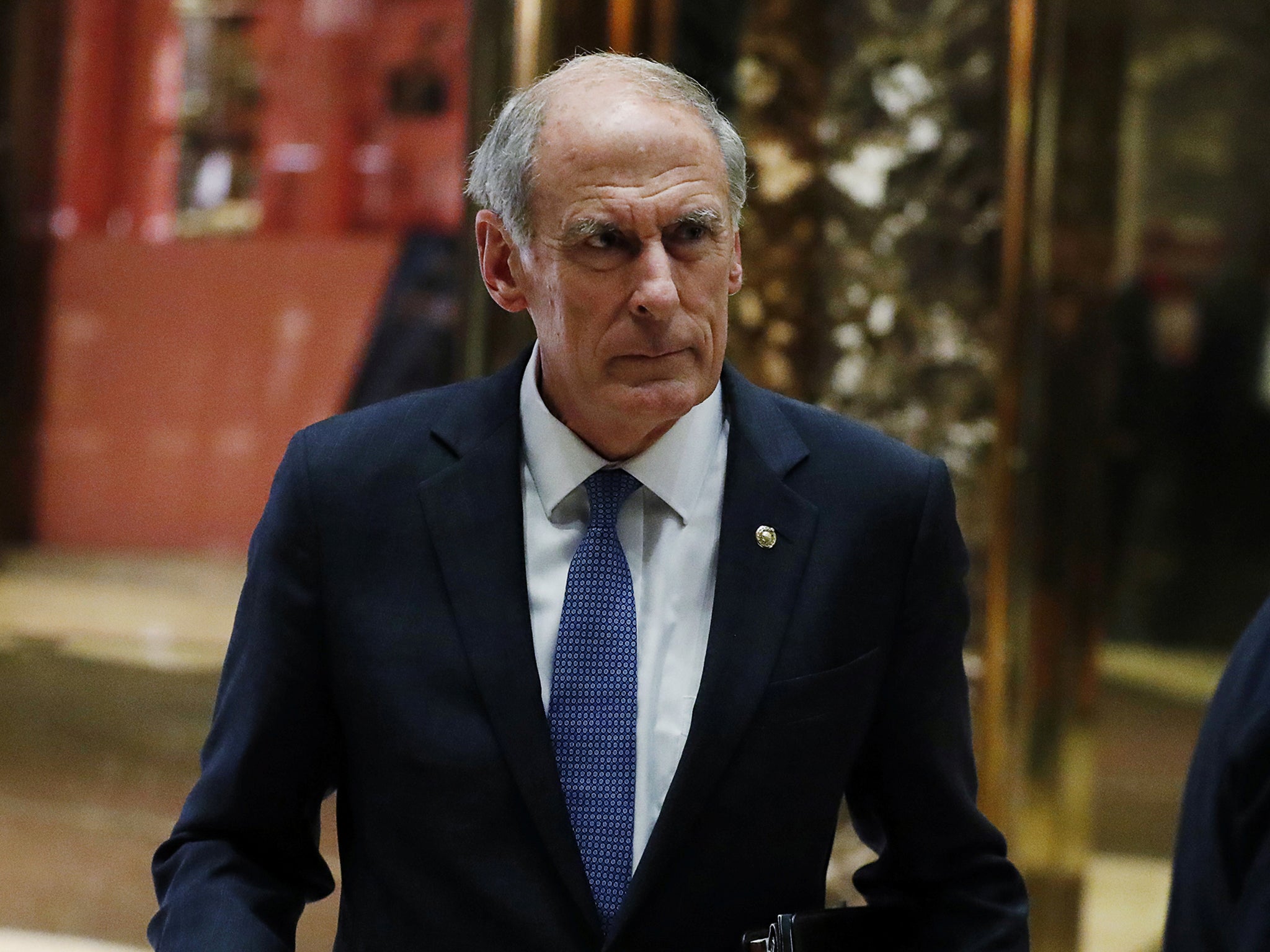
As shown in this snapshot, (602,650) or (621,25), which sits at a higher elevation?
(621,25)

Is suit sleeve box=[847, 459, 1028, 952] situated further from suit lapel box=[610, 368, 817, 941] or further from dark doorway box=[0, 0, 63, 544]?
dark doorway box=[0, 0, 63, 544]

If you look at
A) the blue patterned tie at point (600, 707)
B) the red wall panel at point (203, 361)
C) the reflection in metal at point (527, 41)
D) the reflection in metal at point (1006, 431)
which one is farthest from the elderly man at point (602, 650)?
the red wall panel at point (203, 361)

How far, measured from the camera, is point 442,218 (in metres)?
3.65

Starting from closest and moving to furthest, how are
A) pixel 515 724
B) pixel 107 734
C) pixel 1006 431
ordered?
1. pixel 515 724
2. pixel 1006 431
3. pixel 107 734

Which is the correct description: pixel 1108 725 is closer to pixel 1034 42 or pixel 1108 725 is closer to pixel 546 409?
pixel 1034 42

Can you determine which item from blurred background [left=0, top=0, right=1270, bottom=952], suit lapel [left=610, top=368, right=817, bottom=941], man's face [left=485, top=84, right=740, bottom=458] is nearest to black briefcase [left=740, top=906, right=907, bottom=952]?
suit lapel [left=610, top=368, right=817, bottom=941]

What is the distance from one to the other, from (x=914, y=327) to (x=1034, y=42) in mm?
677

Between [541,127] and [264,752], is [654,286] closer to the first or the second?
[541,127]

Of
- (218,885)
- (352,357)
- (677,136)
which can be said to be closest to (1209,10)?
(352,357)

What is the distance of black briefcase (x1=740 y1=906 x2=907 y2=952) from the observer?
154cm

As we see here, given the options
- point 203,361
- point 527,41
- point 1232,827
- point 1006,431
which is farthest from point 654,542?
point 203,361

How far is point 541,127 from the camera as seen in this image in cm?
167

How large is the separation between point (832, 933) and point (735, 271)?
2.42 feet

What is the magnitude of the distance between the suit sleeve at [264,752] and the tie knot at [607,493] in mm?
307
